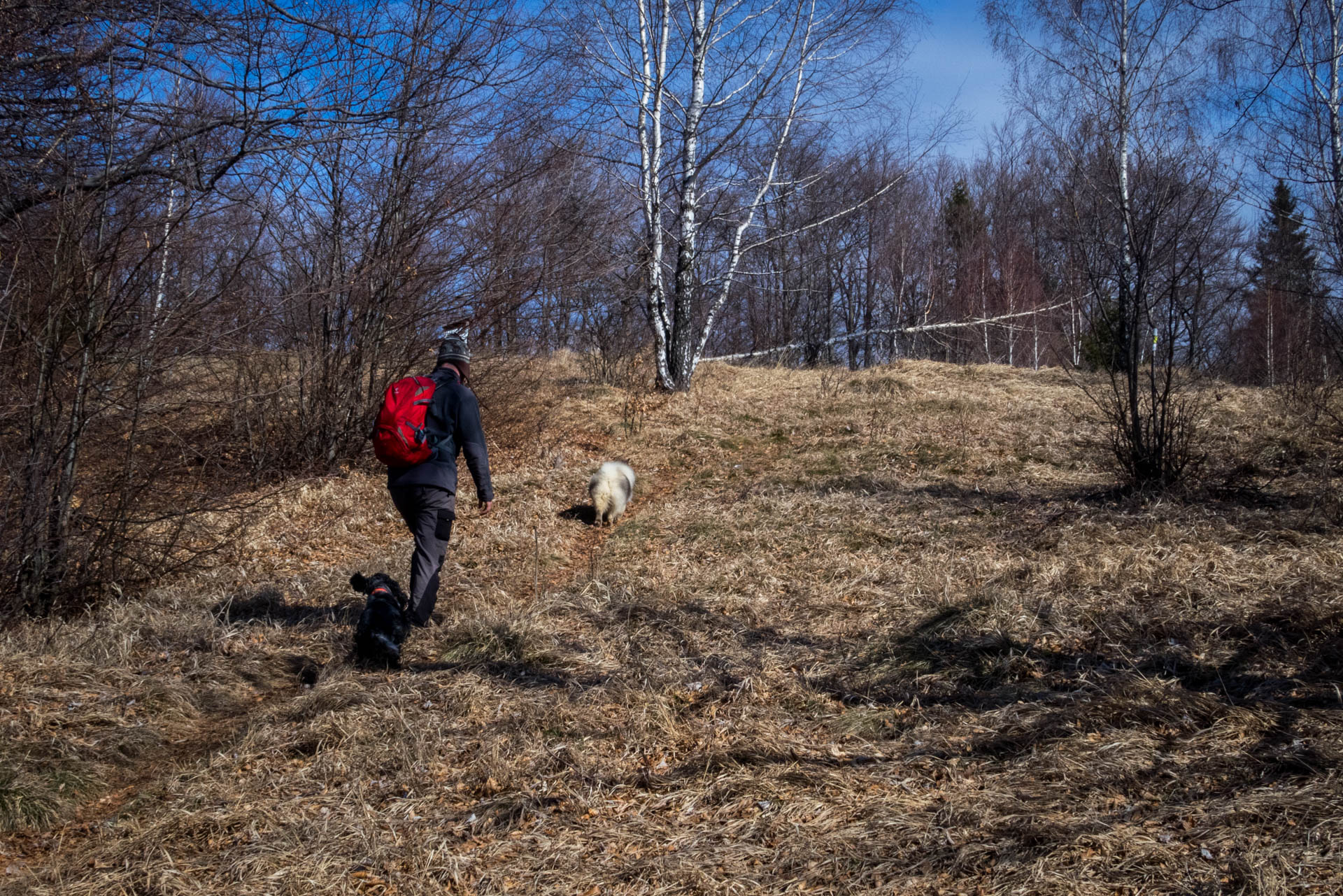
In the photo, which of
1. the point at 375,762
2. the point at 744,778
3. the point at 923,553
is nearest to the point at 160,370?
the point at 375,762

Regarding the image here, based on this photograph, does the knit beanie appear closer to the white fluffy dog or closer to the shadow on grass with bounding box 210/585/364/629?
the shadow on grass with bounding box 210/585/364/629

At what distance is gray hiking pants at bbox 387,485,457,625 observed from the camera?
201 inches

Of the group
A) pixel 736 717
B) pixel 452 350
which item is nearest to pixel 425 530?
pixel 452 350

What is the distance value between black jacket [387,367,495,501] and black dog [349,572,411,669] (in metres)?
0.59

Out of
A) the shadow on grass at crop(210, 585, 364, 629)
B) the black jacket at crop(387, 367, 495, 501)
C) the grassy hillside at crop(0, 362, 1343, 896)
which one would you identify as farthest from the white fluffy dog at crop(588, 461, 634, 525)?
the black jacket at crop(387, 367, 495, 501)

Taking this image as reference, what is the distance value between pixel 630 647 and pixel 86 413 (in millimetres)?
3699

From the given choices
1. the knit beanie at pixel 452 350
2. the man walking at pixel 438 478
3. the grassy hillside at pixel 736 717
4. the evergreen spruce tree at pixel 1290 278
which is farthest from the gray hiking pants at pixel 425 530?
the evergreen spruce tree at pixel 1290 278

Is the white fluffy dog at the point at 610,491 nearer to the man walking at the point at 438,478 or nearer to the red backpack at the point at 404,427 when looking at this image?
the man walking at the point at 438,478

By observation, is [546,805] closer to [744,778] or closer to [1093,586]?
[744,778]

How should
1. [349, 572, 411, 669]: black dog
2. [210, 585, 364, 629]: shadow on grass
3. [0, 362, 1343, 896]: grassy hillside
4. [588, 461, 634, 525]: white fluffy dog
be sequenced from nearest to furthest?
[0, 362, 1343, 896]: grassy hillside → [349, 572, 411, 669]: black dog → [210, 585, 364, 629]: shadow on grass → [588, 461, 634, 525]: white fluffy dog

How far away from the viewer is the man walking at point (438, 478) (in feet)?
16.7

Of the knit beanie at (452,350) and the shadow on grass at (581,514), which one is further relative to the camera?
the shadow on grass at (581,514)

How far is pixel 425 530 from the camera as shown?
514 cm

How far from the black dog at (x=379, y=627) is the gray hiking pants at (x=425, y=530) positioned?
0.51 ft
